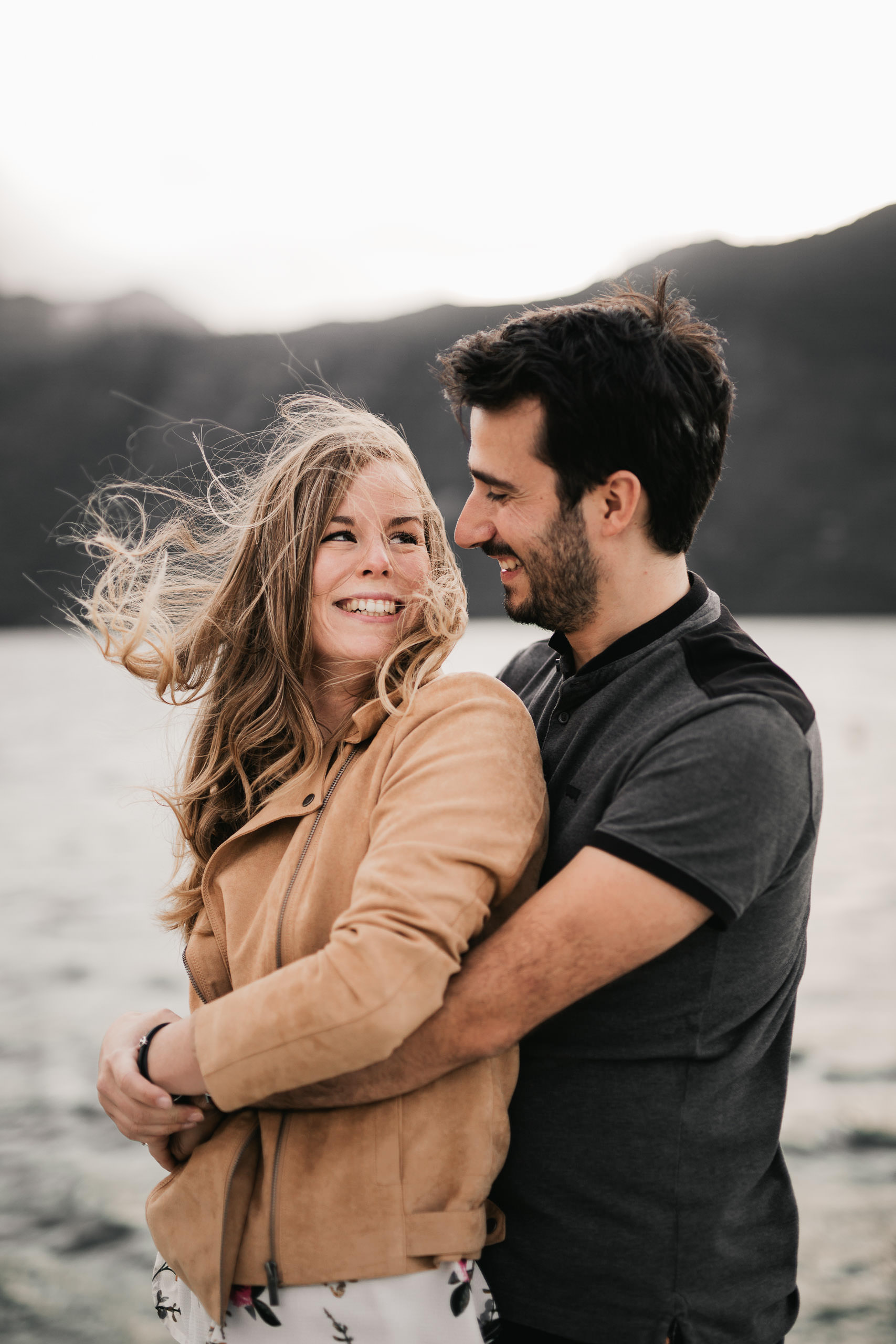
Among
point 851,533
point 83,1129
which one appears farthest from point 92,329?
point 83,1129

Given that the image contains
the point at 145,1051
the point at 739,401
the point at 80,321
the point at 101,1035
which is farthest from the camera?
the point at 80,321

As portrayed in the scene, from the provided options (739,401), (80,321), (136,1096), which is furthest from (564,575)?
(80,321)

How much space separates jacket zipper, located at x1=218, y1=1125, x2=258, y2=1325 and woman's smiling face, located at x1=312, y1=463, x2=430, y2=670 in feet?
2.61

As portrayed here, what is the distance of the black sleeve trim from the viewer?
1.28 metres

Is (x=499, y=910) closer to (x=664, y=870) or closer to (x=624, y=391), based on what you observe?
(x=664, y=870)

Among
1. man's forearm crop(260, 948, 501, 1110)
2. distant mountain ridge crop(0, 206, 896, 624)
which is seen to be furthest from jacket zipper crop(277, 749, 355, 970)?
distant mountain ridge crop(0, 206, 896, 624)

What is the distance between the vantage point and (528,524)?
182 cm

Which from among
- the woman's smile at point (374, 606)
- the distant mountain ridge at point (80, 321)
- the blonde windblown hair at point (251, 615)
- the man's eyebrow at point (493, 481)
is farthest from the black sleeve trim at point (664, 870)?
the distant mountain ridge at point (80, 321)

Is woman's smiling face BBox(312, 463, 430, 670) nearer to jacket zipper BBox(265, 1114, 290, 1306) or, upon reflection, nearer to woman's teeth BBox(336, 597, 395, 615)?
woman's teeth BBox(336, 597, 395, 615)

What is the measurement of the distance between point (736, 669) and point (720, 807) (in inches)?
10.7

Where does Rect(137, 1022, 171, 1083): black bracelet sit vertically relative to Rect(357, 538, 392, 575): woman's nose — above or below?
below

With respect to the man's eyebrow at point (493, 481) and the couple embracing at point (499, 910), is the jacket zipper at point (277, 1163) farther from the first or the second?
the man's eyebrow at point (493, 481)

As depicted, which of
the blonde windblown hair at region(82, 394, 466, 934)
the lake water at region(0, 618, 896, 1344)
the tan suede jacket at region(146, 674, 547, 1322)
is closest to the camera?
the tan suede jacket at region(146, 674, 547, 1322)

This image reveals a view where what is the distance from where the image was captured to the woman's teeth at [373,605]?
1.79 m
